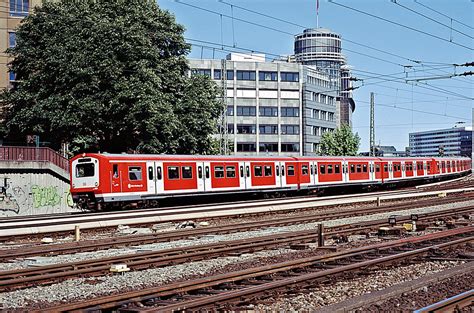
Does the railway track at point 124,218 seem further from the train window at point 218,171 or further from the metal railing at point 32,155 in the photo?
the metal railing at point 32,155

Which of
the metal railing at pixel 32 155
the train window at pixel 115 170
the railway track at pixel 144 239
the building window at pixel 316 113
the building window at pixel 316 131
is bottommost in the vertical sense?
the railway track at pixel 144 239

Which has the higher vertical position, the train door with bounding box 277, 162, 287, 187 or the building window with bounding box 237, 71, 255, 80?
the building window with bounding box 237, 71, 255, 80

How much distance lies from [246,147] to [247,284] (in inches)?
3625

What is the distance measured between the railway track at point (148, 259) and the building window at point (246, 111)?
272ft

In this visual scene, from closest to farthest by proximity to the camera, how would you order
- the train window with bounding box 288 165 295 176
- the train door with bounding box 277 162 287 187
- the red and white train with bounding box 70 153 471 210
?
the red and white train with bounding box 70 153 471 210 < the train door with bounding box 277 162 287 187 < the train window with bounding box 288 165 295 176

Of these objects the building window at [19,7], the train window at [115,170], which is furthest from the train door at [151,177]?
the building window at [19,7]

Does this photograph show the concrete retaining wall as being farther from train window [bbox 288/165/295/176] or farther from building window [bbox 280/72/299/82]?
A: building window [bbox 280/72/299/82]

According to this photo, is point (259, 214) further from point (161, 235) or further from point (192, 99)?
point (192, 99)

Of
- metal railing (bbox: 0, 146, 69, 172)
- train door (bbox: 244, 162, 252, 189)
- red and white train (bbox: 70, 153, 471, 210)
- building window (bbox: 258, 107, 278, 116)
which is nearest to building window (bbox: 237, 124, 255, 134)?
building window (bbox: 258, 107, 278, 116)

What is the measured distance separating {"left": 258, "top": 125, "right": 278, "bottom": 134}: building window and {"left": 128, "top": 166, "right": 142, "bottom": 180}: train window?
7263 cm

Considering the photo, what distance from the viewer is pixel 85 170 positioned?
31109 millimetres

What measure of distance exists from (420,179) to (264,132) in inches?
1806

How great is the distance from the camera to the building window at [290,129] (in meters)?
105

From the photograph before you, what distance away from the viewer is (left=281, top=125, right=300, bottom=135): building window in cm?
10488
